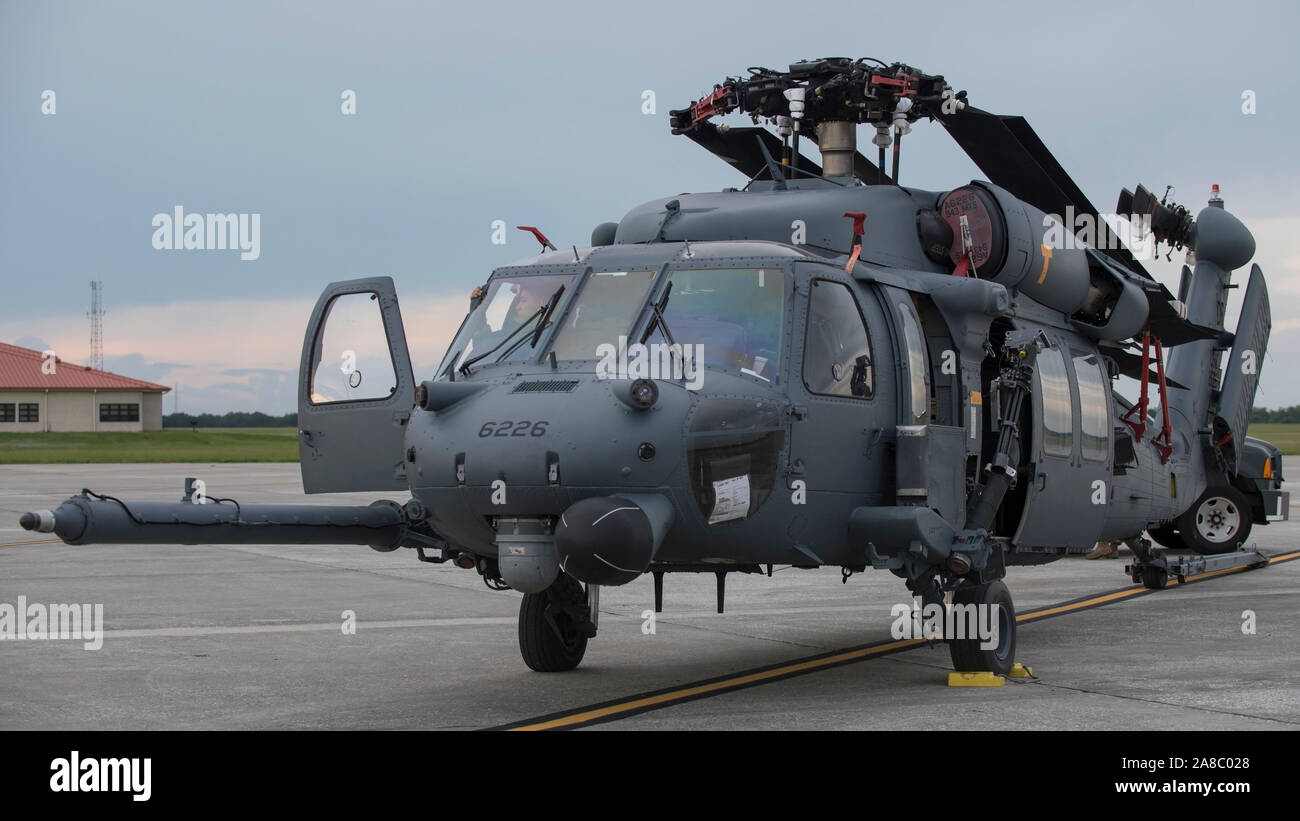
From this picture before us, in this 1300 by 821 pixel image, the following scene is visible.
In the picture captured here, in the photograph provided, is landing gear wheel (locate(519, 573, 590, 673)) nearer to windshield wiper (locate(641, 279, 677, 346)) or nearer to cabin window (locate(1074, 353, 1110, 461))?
windshield wiper (locate(641, 279, 677, 346))

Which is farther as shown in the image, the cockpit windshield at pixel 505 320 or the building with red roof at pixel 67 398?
the building with red roof at pixel 67 398

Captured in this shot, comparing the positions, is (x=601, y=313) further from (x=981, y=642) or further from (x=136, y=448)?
(x=136, y=448)

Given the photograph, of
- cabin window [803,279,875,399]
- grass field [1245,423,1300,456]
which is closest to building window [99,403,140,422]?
grass field [1245,423,1300,456]

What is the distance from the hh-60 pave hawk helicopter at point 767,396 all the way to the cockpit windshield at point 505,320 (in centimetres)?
3

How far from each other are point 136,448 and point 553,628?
63974 millimetres

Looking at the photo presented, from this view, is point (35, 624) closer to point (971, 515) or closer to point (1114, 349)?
point (971, 515)

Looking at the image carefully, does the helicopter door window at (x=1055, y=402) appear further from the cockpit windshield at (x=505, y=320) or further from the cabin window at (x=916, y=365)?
the cockpit windshield at (x=505, y=320)

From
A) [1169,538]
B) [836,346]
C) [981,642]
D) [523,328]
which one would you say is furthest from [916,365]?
[1169,538]

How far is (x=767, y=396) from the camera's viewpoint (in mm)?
8586

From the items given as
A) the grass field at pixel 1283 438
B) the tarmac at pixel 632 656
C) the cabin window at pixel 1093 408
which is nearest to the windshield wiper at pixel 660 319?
the tarmac at pixel 632 656

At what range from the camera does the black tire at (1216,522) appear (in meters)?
20.3

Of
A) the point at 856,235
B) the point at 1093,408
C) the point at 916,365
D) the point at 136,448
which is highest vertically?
the point at 856,235

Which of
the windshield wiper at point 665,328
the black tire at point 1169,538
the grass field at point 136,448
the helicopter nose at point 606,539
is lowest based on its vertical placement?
the black tire at point 1169,538
